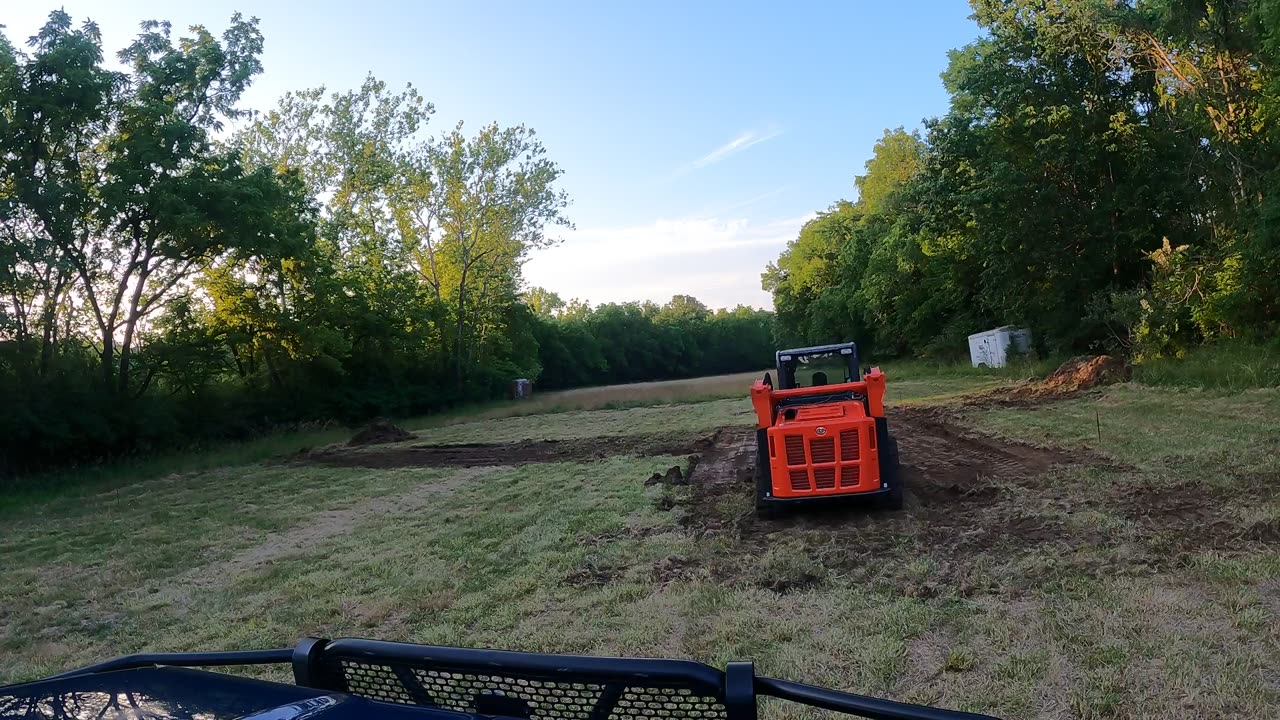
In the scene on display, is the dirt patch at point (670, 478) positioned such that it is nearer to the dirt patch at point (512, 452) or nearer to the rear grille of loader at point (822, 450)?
the dirt patch at point (512, 452)

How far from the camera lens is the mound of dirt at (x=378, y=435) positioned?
76.6ft

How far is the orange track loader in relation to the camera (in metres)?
7.89

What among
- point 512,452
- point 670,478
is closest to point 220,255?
point 512,452

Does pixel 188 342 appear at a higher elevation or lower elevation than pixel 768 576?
higher

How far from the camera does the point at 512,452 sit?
1827 cm

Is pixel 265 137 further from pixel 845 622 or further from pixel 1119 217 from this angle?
pixel 845 622

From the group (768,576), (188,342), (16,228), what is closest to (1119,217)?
(768,576)

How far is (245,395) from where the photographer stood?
26.0m

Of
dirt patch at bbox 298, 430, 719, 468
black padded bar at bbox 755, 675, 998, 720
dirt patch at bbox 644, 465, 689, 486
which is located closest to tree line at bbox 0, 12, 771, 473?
dirt patch at bbox 298, 430, 719, 468

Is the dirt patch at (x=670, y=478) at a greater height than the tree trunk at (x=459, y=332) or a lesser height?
lesser

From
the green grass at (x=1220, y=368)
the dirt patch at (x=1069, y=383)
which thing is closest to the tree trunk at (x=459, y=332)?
the dirt patch at (x=1069, y=383)

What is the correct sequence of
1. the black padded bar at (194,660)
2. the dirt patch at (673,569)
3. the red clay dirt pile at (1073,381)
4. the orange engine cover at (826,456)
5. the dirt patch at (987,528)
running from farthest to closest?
the red clay dirt pile at (1073,381)
the orange engine cover at (826,456)
the dirt patch at (673,569)
the dirt patch at (987,528)
the black padded bar at (194,660)

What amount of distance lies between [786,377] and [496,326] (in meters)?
33.2

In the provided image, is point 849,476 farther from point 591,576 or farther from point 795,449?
point 591,576
